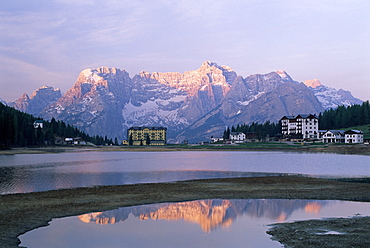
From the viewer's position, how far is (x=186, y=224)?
31.0 m

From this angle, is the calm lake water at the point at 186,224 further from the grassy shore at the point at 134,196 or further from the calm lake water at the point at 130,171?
the calm lake water at the point at 130,171

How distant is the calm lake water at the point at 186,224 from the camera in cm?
2582

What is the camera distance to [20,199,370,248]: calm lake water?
84.7ft

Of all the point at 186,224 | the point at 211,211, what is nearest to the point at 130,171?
the point at 211,211

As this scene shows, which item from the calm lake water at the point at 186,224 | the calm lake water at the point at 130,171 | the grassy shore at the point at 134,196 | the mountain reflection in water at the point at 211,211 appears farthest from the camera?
the calm lake water at the point at 130,171

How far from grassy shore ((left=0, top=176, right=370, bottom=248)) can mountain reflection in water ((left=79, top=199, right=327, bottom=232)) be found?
7.13 ft

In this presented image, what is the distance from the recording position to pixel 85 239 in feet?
87.6

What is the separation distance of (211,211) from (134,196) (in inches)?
435

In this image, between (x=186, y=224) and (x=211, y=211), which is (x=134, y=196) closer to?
(x=211, y=211)

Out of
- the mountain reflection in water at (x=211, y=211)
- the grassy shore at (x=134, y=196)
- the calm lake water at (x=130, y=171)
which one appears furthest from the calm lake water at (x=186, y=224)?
the calm lake water at (x=130, y=171)

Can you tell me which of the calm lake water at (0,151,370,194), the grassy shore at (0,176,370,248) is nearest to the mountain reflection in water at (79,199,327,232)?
the grassy shore at (0,176,370,248)

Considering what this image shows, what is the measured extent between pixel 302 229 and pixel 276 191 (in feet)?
66.0

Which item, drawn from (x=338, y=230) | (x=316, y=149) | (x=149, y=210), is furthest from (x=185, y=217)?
(x=316, y=149)

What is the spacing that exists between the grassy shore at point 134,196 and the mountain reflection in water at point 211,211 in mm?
2172
